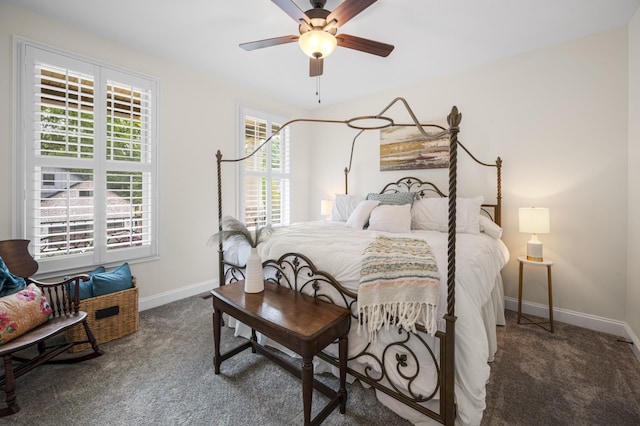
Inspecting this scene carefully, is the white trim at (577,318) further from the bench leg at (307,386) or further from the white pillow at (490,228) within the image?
the bench leg at (307,386)

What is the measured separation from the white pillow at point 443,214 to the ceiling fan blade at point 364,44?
157 cm

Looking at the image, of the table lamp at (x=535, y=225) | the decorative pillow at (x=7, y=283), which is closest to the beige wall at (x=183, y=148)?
the decorative pillow at (x=7, y=283)

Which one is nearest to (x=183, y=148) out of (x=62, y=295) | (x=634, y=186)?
(x=62, y=295)

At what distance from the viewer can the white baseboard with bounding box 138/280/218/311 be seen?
114 inches

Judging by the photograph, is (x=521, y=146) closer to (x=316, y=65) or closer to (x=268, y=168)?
(x=316, y=65)

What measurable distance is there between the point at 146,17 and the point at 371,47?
1.95m

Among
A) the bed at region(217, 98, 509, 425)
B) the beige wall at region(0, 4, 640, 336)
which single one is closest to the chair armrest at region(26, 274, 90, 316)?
the beige wall at region(0, 4, 640, 336)

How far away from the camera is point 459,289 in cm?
138

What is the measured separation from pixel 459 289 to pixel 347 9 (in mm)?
1819

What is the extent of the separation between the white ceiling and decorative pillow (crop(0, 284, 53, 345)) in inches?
88.7

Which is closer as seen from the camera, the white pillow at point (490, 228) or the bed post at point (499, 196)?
the white pillow at point (490, 228)

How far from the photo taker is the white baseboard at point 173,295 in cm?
289

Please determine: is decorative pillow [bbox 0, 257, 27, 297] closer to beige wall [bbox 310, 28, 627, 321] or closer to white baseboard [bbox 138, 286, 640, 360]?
white baseboard [bbox 138, 286, 640, 360]

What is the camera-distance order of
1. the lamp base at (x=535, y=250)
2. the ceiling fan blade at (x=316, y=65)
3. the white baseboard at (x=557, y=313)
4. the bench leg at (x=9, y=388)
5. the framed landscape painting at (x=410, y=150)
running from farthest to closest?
1. the framed landscape painting at (x=410, y=150)
2. the lamp base at (x=535, y=250)
3. the white baseboard at (x=557, y=313)
4. the ceiling fan blade at (x=316, y=65)
5. the bench leg at (x=9, y=388)
